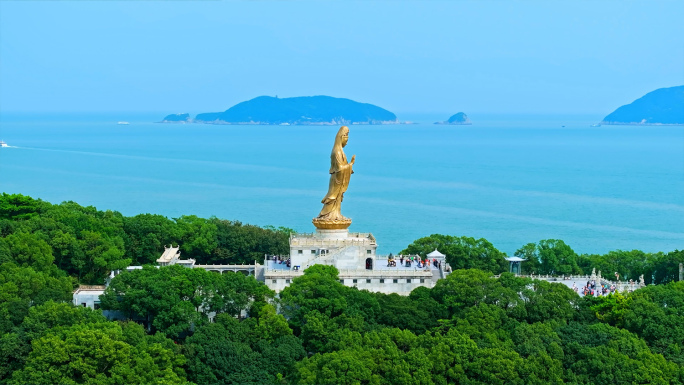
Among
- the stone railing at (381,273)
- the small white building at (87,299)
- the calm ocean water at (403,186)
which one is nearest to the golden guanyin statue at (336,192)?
the stone railing at (381,273)

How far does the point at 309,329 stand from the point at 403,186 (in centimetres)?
6548

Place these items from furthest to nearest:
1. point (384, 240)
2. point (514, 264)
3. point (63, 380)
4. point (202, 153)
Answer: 1. point (202, 153)
2. point (384, 240)
3. point (514, 264)
4. point (63, 380)

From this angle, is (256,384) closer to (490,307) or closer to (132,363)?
(132,363)

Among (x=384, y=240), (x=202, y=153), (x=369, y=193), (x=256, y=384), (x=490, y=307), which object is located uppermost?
(x=202, y=153)

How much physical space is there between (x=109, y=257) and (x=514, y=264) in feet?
67.8

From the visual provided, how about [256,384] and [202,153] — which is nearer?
[256,384]

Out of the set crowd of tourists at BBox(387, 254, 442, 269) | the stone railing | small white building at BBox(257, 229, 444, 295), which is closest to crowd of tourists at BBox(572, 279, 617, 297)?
small white building at BBox(257, 229, 444, 295)

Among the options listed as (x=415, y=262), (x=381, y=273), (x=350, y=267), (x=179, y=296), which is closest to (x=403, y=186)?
(x=415, y=262)

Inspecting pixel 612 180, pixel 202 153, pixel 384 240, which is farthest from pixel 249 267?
pixel 202 153

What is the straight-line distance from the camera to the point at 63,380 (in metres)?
29.3

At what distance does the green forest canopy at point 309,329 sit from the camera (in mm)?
30297

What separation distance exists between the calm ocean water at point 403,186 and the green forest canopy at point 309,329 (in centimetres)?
2680

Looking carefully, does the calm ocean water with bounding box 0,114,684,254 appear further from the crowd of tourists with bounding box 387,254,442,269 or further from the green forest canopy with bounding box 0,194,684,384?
the green forest canopy with bounding box 0,194,684,384

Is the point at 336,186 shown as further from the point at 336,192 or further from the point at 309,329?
the point at 309,329
